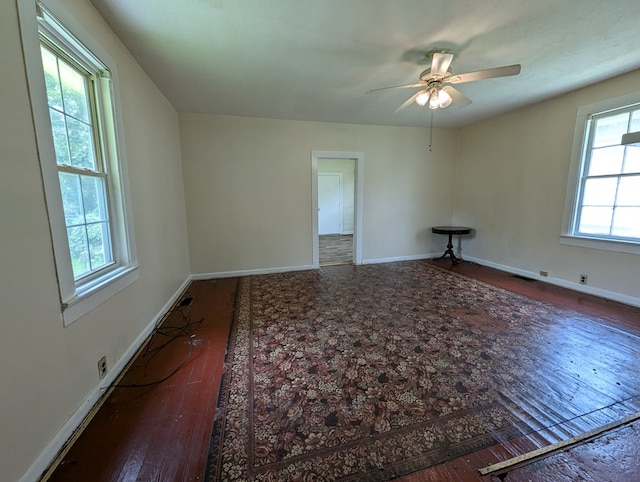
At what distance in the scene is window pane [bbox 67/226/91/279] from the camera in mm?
1601

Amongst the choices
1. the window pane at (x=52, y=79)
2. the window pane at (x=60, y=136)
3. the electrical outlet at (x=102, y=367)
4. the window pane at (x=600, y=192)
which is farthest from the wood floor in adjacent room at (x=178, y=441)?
the window pane at (x=600, y=192)

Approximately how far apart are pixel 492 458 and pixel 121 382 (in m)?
2.33

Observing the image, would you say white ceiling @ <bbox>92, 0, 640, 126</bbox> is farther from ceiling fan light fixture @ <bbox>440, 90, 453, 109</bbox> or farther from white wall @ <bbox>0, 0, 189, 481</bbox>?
white wall @ <bbox>0, 0, 189, 481</bbox>

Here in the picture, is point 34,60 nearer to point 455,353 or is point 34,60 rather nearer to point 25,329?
point 25,329

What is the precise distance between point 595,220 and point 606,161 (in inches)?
28.7

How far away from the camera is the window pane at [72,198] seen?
156 centimetres

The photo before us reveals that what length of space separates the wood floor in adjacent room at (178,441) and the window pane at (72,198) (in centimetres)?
117

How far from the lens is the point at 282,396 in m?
1.68

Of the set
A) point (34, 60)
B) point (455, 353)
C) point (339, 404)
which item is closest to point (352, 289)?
point (455, 353)

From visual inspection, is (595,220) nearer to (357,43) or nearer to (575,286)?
(575,286)

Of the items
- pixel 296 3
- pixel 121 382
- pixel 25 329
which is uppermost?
pixel 296 3

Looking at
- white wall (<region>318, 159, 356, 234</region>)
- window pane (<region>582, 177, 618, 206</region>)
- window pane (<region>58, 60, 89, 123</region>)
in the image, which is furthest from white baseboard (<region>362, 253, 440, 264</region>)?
window pane (<region>58, 60, 89, 123</region>)

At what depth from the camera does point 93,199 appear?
1.85 metres

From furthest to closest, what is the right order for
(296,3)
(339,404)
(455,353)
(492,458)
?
(455,353) < (296,3) < (339,404) < (492,458)
